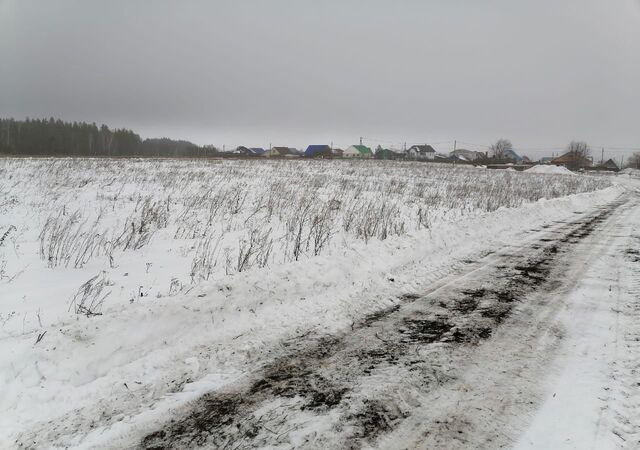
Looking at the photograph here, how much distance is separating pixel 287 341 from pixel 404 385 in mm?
1175

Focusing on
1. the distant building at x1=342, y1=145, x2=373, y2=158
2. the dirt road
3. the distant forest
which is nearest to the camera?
the dirt road

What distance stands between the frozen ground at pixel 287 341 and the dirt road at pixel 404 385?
14mm

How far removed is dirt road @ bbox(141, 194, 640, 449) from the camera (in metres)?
2.30

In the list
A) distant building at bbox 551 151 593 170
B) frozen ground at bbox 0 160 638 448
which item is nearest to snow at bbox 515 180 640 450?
frozen ground at bbox 0 160 638 448

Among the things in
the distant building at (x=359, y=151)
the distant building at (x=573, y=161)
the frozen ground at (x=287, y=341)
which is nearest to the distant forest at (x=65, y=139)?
the distant building at (x=359, y=151)

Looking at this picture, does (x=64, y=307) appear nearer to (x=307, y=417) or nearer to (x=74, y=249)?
(x=74, y=249)

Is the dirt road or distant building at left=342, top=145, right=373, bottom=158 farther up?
distant building at left=342, top=145, right=373, bottom=158

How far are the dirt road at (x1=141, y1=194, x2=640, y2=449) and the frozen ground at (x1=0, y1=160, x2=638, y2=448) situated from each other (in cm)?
1

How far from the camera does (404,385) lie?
9.23 ft

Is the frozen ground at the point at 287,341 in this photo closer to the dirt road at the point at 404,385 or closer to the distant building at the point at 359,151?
the dirt road at the point at 404,385

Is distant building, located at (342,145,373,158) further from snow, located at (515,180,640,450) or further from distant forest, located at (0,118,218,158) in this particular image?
snow, located at (515,180,640,450)

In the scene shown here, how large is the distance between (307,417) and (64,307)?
309 cm

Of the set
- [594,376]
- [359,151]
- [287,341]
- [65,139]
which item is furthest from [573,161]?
[65,139]

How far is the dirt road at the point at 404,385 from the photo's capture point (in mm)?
2299
